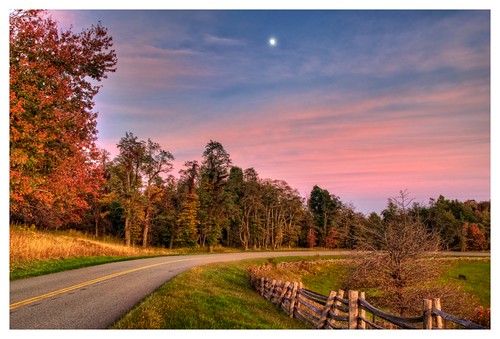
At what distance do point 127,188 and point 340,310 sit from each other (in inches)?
1593

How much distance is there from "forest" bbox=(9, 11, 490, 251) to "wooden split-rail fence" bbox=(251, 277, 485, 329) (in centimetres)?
344

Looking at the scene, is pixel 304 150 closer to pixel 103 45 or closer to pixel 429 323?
pixel 103 45

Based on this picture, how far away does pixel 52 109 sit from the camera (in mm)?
14336

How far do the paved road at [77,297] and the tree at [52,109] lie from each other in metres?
3.69

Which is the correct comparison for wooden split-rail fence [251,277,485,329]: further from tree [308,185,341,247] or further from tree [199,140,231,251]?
tree [308,185,341,247]

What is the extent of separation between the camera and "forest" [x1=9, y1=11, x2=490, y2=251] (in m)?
14.2

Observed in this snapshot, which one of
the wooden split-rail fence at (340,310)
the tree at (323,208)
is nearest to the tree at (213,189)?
the tree at (323,208)

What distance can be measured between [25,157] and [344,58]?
589 inches

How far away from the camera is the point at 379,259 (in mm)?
14469

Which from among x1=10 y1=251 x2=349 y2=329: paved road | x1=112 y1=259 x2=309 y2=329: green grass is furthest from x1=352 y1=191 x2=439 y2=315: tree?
x1=10 y1=251 x2=349 y2=329: paved road

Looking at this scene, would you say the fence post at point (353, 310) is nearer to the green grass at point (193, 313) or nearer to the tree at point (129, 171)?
the green grass at point (193, 313)

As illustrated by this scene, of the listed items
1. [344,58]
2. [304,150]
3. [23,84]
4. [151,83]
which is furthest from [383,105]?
[23,84]

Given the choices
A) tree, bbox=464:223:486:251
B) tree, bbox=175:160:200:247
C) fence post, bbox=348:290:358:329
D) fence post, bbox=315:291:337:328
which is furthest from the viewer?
tree, bbox=464:223:486:251

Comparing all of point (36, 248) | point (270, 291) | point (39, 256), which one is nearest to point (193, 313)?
point (270, 291)
